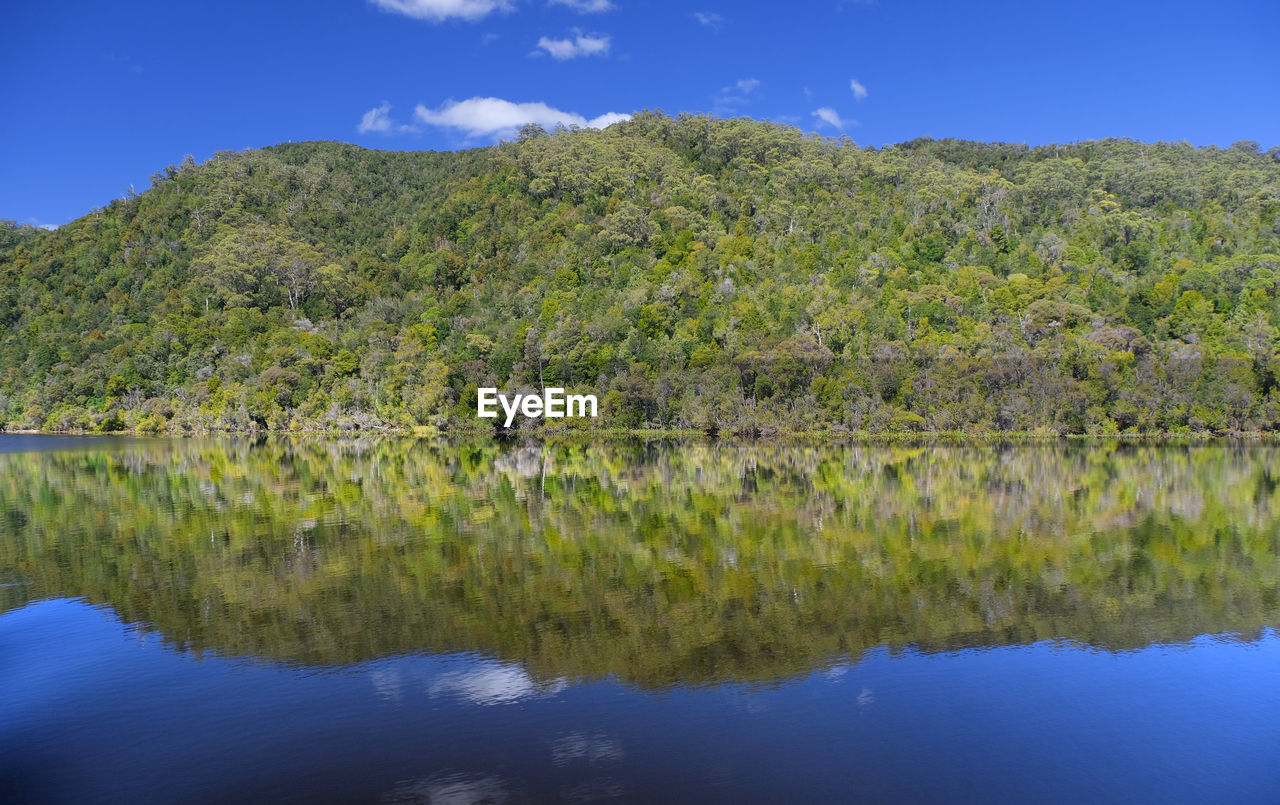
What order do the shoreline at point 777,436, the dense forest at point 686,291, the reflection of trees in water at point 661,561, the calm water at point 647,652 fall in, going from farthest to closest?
the dense forest at point 686,291 < the shoreline at point 777,436 < the reflection of trees in water at point 661,561 < the calm water at point 647,652

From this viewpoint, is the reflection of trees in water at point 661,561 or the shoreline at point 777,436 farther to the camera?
the shoreline at point 777,436

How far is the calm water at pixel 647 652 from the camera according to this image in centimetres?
981

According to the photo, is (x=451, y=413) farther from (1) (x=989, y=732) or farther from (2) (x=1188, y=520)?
(1) (x=989, y=732)

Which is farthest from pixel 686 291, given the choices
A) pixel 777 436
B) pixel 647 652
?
pixel 647 652

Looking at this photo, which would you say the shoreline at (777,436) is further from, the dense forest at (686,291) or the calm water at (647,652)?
the calm water at (647,652)

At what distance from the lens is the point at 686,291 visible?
93250mm

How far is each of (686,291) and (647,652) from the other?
267 ft

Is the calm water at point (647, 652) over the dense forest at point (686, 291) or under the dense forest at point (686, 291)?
under

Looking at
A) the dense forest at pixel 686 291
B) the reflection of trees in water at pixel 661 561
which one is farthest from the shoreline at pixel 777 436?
the reflection of trees in water at pixel 661 561

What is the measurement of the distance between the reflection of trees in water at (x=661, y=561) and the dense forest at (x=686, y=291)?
34536 mm

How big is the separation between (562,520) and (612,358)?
5631cm

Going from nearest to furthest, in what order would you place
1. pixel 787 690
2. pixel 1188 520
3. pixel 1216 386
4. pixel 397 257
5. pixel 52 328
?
pixel 787 690 → pixel 1188 520 → pixel 1216 386 → pixel 52 328 → pixel 397 257

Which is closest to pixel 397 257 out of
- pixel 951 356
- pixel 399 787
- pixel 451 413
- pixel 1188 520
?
pixel 451 413

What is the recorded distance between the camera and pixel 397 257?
407ft
